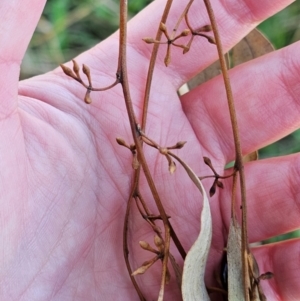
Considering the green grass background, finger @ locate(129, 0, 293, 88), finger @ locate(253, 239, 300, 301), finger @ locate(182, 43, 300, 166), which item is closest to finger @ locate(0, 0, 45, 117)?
finger @ locate(129, 0, 293, 88)

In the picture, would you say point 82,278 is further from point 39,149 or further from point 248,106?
point 248,106

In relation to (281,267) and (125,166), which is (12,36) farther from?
(281,267)

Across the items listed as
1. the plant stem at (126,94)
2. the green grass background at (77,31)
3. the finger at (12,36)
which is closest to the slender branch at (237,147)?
the plant stem at (126,94)

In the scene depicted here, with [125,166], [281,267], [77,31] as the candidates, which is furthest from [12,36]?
[77,31]

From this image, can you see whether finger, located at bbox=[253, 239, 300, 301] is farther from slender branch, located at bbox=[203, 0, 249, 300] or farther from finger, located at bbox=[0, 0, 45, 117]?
finger, located at bbox=[0, 0, 45, 117]

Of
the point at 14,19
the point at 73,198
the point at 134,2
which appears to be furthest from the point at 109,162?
the point at 134,2

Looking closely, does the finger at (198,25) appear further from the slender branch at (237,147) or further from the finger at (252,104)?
the slender branch at (237,147)

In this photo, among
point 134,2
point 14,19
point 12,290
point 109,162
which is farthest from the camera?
point 134,2
